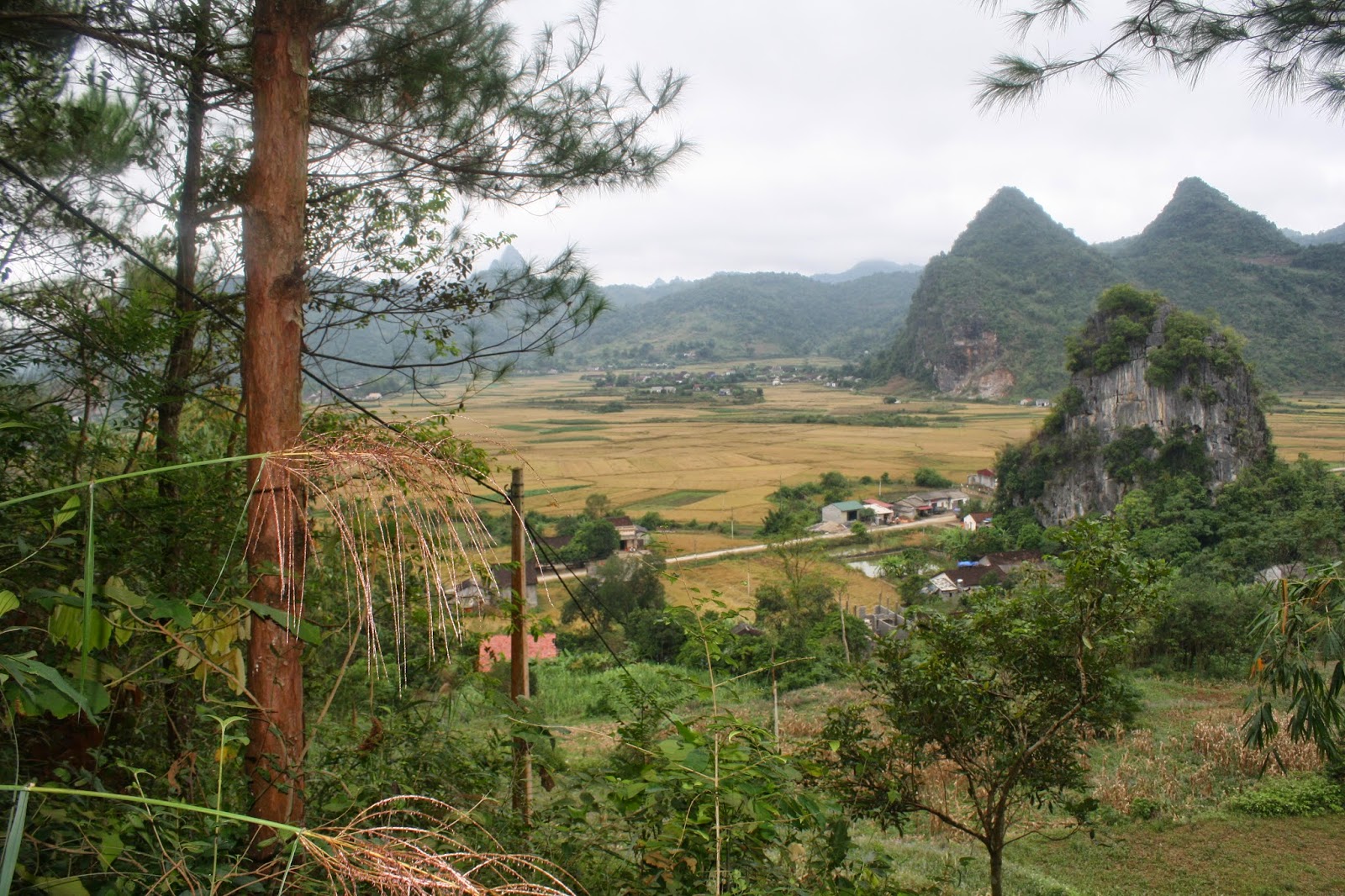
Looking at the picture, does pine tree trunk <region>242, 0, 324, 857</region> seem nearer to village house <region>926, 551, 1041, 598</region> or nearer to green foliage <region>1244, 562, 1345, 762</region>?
green foliage <region>1244, 562, 1345, 762</region>

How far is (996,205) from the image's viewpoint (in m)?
76.4

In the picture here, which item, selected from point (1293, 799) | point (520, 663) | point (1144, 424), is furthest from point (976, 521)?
point (520, 663)

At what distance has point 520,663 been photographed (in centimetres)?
345

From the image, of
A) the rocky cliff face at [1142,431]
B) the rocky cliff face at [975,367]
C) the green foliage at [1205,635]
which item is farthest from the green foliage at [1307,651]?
the rocky cliff face at [975,367]

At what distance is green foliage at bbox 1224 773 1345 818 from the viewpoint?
817 cm

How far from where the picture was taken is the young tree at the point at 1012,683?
374cm

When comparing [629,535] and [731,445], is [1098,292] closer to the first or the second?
[731,445]

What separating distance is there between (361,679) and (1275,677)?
154 inches

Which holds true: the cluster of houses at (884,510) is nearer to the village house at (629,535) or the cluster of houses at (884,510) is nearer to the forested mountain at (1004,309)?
the village house at (629,535)

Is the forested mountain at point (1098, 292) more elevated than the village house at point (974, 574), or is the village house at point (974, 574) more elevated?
the forested mountain at point (1098, 292)

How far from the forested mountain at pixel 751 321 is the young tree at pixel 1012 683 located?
76.6 metres

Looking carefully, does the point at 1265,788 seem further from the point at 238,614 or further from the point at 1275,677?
the point at 238,614

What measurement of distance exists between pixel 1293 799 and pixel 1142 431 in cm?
2469

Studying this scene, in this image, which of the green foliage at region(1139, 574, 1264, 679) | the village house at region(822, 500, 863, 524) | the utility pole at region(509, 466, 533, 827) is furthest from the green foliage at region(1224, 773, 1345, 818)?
the village house at region(822, 500, 863, 524)
